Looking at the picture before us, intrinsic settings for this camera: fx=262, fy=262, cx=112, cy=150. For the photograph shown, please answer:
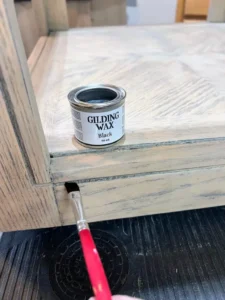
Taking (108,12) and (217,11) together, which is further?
(108,12)

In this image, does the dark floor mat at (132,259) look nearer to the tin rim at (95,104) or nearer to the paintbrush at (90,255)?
the paintbrush at (90,255)

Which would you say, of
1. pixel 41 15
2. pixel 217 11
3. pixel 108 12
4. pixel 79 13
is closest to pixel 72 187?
pixel 41 15

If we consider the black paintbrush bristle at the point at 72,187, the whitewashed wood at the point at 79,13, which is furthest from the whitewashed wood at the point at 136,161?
the whitewashed wood at the point at 79,13

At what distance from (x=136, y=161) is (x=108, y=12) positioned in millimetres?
1233

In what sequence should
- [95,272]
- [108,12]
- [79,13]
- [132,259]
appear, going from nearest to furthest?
[95,272]
[132,259]
[79,13]
[108,12]

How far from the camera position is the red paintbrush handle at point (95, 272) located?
0.83 ft

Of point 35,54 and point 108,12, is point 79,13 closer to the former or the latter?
point 108,12

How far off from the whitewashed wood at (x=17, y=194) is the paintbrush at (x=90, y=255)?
0.04 meters

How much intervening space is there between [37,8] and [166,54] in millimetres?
491

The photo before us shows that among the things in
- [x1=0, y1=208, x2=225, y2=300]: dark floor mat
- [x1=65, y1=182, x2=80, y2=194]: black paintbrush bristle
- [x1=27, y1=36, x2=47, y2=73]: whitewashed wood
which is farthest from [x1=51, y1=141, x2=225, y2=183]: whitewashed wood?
[x1=27, y1=36, x2=47, y2=73]: whitewashed wood

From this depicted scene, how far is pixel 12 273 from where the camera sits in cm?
55

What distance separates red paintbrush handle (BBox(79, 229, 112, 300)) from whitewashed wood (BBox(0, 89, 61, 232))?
11 cm

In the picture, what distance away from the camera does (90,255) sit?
29 cm

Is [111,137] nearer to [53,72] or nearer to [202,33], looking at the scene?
[53,72]
